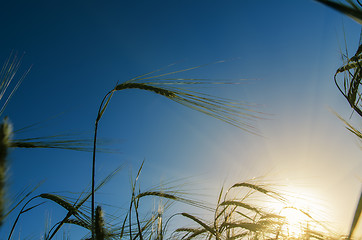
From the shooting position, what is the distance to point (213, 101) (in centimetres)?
141

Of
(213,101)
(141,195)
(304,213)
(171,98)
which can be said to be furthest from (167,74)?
(304,213)

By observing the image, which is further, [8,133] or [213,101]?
[213,101]

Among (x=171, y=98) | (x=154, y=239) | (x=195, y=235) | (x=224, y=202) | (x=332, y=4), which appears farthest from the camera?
(x=224, y=202)

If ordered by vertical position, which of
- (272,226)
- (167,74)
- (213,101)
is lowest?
(272,226)

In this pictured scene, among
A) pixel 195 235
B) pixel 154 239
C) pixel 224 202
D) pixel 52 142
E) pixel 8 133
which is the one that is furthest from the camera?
pixel 224 202

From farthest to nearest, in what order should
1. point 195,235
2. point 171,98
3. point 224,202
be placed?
point 224,202, point 195,235, point 171,98

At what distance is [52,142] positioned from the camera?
4.48 feet

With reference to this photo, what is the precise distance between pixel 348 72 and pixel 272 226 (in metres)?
1.10

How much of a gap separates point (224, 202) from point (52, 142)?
4.80 feet

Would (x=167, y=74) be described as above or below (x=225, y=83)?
above

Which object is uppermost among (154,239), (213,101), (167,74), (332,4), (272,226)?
(167,74)

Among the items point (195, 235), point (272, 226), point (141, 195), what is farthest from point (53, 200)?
point (272, 226)

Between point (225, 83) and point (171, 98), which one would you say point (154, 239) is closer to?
point (171, 98)

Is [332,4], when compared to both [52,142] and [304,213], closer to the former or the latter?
[52,142]
